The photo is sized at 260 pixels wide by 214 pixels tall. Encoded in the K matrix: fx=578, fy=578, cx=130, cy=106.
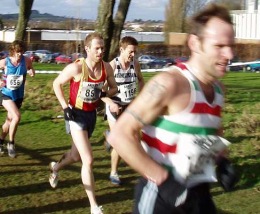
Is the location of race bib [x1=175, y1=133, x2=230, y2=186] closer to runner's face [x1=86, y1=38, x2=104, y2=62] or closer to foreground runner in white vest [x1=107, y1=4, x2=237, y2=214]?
foreground runner in white vest [x1=107, y1=4, x2=237, y2=214]

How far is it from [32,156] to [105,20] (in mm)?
4451

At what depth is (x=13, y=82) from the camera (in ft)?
28.1

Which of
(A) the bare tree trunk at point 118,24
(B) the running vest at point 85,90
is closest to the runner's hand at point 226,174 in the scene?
(B) the running vest at point 85,90

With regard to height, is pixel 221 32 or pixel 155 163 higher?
pixel 221 32

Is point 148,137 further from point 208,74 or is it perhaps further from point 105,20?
point 105,20

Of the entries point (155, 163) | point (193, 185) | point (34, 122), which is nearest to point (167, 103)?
point (155, 163)

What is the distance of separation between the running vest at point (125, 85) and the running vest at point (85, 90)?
122 centimetres

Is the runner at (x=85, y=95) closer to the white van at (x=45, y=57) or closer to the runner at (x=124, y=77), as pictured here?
the runner at (x=124, y=77)

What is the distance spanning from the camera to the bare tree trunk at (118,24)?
12.6 metres

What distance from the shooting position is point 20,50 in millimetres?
8508

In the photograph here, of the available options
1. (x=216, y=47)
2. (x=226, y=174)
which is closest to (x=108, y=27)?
(x=226, y=174)

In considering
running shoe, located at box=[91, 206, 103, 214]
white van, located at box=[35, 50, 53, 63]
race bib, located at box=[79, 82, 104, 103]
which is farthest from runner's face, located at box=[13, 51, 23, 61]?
white van, located at box=[35, 50, 53, 63]

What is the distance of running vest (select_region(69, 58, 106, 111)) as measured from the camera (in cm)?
611

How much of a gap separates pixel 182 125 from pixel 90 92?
347cm
